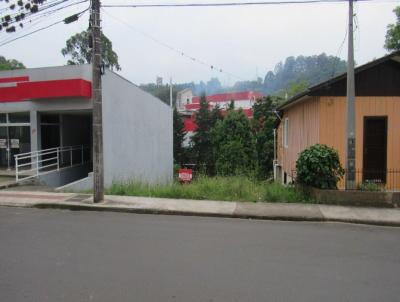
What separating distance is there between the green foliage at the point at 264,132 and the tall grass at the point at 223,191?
2456 cm

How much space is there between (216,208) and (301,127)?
8.25 metres

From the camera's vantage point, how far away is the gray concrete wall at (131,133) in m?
17.9

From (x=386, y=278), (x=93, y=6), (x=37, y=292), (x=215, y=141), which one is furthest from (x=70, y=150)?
(x=215, y=141)

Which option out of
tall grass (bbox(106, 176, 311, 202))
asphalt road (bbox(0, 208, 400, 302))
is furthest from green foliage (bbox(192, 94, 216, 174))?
asphalt road (bbox(0, 208, 400, 302))

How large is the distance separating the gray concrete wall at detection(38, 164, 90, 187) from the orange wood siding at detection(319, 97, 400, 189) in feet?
35.5

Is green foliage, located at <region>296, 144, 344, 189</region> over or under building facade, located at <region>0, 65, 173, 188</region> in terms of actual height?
under

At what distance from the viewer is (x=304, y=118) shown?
16.2m

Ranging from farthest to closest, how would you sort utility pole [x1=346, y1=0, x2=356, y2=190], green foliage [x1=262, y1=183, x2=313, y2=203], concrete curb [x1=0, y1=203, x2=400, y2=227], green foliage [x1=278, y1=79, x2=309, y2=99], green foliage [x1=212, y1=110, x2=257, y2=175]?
1. green foliage [x1=278, y1=79, x2=309, y2=99]
2. green foliage [x1=212, y1=110, x2=257, y2=175]
3. green foliage [x1=262, y1=183, x2=313, y2=203]
4. utility pole [x1=346, y1=0, x2=356, y2=190]
5. concrete curb [x1=0, y1=203, x2=400, y2=227]

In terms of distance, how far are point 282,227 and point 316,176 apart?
286 cm

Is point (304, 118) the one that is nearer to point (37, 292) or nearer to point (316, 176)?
point (316, 176)

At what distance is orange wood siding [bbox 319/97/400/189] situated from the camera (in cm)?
1341

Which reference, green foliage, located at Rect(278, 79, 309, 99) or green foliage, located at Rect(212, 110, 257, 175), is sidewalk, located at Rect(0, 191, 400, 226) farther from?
green foliage, located at Rect(278, 79, 309, 99)

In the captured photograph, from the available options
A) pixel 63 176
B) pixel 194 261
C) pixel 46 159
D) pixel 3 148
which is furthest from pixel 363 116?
pixel 3 148

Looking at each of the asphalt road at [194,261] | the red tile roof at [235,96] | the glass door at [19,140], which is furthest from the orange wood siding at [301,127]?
the red tile roof at [235,96]
